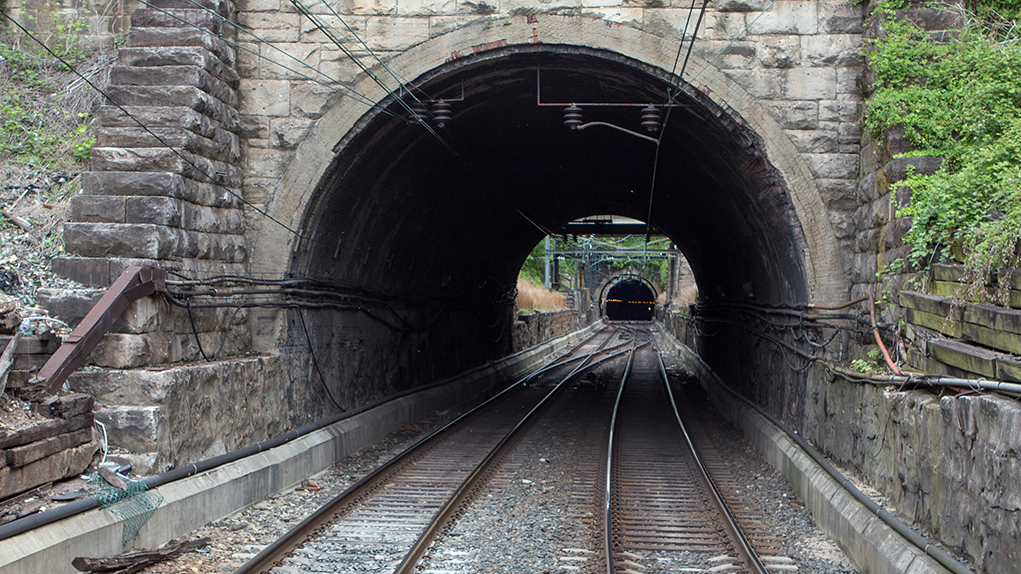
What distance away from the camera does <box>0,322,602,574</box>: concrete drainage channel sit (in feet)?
16.8

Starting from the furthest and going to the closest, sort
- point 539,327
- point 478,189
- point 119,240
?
→ 1. point 539,327
2. point 478,189
3. point 119,240

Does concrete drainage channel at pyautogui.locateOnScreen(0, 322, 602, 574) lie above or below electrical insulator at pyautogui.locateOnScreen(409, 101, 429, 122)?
below

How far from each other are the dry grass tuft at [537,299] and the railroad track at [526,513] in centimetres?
2330

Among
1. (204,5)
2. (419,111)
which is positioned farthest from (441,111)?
(204,5)

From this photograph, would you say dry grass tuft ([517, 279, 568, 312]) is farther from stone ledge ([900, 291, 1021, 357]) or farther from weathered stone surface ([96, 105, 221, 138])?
stone ledge ([900, 291, 1021, 357])

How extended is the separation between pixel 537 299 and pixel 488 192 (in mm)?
24330

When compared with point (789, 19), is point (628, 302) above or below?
below

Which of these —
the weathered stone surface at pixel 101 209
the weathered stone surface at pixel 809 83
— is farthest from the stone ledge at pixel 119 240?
the weathered stone surface at pixel 809 83

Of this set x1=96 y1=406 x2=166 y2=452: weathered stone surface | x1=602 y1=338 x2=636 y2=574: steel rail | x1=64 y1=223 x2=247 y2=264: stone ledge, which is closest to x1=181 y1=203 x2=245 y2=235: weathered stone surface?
x1=64 y1=223 x2=247 y2=264: stone ledge

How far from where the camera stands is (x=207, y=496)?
704cm

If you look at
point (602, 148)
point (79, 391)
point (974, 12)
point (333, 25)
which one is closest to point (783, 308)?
point (974, 12)

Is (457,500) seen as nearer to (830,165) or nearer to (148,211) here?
(148,211)

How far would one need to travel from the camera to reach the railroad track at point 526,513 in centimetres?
634

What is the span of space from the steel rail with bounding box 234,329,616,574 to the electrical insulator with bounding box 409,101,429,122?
14.1 feet
